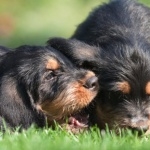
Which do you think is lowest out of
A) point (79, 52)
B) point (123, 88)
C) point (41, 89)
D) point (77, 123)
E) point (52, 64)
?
point (77, 123)

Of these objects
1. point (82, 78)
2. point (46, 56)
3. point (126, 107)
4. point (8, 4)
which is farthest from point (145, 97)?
point (8, 4)

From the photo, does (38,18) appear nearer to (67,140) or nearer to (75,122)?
(75,122)

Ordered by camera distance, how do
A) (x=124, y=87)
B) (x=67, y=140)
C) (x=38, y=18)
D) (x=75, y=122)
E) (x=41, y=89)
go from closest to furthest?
(x=67, y=140) → (x=124, y=87) → (x=41, y=89) → (x=75, y=122) → (x=38, y=18)

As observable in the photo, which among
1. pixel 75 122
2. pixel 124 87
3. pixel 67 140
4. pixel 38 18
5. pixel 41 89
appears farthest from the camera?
pixel 38 18

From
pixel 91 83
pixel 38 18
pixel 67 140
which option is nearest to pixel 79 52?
pixel 91 83

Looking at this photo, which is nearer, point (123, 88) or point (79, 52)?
point (123, 88)

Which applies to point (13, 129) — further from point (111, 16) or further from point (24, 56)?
point (111, 16)

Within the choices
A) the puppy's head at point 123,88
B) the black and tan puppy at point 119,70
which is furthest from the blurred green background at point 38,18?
the puppy's head at point 123,88

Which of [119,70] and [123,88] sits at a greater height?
[119,70]
